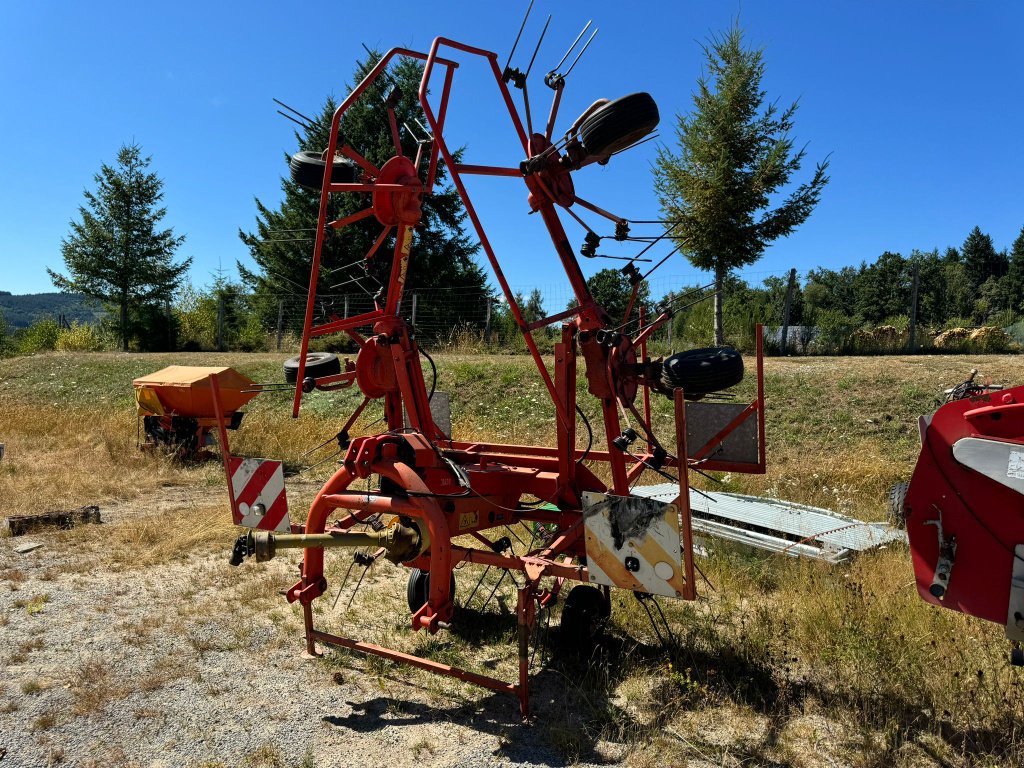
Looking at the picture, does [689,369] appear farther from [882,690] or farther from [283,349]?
[283,349]

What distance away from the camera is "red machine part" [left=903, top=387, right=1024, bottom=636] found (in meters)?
2.98

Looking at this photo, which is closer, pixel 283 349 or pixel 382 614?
pixel 382 614

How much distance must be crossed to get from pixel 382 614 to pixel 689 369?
112 inches

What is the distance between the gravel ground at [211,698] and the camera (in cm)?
336

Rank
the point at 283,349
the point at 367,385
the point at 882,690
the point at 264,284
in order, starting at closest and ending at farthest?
1. the point at 882,690
2. the point at 367,385
3. the point at 283,349
4. the point at 264,284

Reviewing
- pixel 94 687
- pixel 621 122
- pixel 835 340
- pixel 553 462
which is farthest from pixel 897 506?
pixel 835 340

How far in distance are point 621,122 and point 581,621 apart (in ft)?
9.42

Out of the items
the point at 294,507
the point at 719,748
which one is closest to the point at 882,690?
the point at 719,748

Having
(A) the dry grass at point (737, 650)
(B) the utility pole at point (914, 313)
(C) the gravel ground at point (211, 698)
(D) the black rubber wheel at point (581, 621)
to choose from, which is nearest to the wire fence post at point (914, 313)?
(B) the utility pole at point (914, 313)

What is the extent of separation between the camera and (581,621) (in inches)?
172

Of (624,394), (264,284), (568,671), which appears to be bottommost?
(568,671)

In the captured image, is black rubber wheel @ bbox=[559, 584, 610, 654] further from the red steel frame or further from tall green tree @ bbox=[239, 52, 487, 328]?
tall green tree @ bbox=[239, 52, 487, 328]

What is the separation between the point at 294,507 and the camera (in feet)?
26.5

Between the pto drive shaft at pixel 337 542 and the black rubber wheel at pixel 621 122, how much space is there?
2.31 metres
